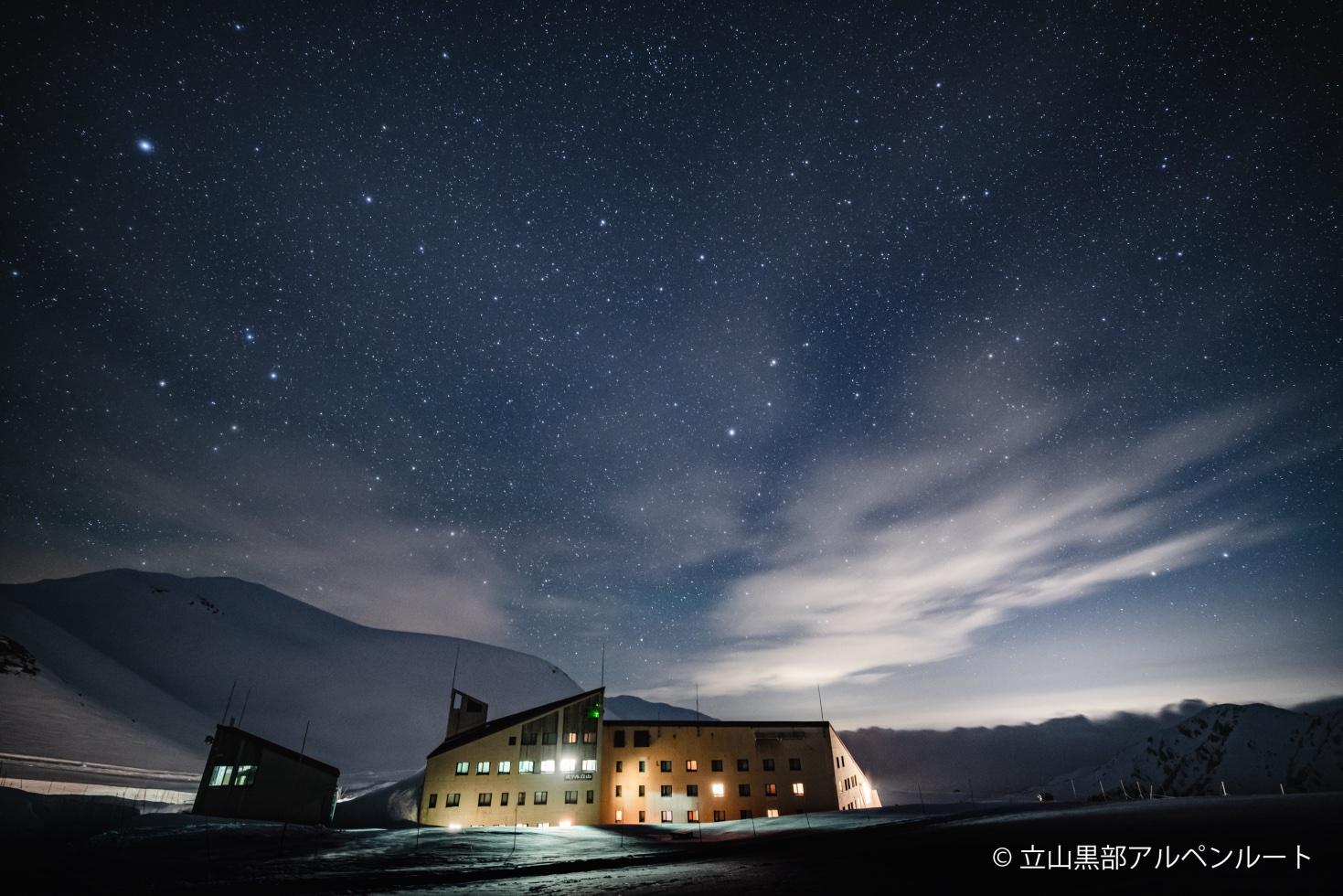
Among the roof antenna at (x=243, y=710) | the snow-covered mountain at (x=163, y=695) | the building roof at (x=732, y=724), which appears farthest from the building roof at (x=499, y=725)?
the roof antenna at (x=243, y=710)

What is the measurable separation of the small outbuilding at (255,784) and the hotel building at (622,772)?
10817mm

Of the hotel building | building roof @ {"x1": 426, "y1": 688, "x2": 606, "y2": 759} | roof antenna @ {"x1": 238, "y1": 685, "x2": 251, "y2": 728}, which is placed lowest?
the hotel building

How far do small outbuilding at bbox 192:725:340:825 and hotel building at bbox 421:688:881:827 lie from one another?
10.8 metres

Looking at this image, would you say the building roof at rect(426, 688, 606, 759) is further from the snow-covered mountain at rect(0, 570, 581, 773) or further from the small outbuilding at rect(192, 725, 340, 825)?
the snow-covered mountain at rect(0, 570, 581, 773)

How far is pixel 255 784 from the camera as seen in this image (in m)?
48.5

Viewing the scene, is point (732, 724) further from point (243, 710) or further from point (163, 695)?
point (243, 710)

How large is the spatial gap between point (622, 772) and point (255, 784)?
33269 mm

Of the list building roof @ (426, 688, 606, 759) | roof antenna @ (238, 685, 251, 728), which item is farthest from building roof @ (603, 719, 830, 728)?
roof antenna @ (238, 685, 251, 728)

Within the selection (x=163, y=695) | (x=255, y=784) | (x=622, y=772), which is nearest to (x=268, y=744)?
(x=255, y=784)

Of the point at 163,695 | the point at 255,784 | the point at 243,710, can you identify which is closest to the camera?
the point at 255,784

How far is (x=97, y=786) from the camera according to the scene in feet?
195

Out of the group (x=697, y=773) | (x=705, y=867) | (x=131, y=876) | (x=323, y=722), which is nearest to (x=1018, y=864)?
(x=705, y=867)

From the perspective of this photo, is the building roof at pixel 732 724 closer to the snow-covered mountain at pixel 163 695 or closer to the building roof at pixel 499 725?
the building roof at pixel 499 725

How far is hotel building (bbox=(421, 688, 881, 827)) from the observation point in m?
53.7
